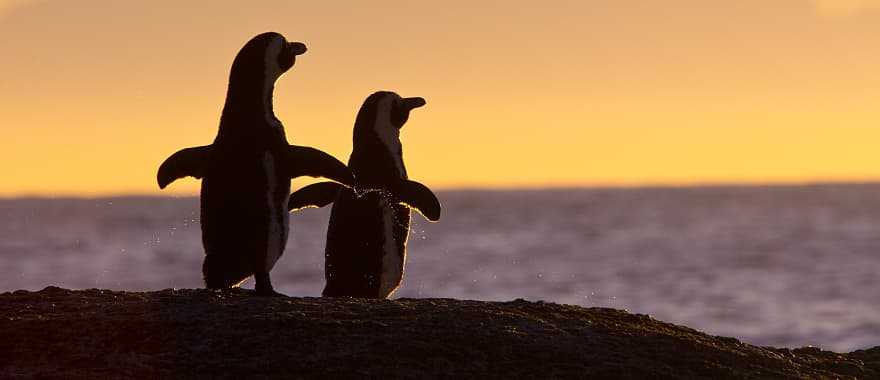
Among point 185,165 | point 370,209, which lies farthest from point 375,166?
point 185,165

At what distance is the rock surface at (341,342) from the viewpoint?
306 inches

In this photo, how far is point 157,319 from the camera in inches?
335

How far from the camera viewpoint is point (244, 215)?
33.8ft

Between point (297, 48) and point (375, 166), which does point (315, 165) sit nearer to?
point (297, 48)

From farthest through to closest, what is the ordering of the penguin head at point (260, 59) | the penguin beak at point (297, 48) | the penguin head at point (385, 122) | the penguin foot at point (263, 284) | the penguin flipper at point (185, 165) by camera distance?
the penguin head at point (385, 122) → the penguin beak at point (297, 48) → the penguin flipper at point (185, 165) → the penguin head at point (260, 59) → the penguin foot at point (263, 284)

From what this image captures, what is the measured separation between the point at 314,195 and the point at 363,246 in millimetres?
617

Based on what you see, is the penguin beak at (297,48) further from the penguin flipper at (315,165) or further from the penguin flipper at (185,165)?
the penguin flipper at (185,165)

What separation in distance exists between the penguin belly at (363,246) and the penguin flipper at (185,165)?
132cm

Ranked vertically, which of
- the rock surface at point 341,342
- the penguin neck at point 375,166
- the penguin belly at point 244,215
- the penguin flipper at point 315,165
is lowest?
the rock surface at point 341,342

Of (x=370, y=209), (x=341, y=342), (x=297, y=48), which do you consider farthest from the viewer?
(x=370, y=209)

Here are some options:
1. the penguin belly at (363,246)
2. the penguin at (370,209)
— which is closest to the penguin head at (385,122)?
the penguin at (370,209)

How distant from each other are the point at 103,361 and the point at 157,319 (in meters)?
0.73

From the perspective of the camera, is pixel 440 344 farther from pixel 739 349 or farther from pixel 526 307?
pixel 739 349

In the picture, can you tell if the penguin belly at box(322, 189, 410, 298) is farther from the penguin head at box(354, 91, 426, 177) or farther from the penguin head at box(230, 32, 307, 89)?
the penguin head at box(230, 32, 307, 89)
